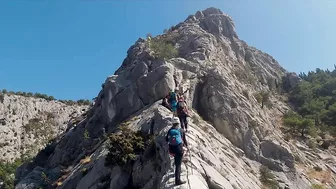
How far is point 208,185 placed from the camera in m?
14.2

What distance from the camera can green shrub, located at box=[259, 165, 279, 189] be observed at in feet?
71.8

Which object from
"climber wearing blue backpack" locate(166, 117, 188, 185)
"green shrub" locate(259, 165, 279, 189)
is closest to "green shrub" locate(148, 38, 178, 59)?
"green shrub" locate(259, 165, 279, 189)

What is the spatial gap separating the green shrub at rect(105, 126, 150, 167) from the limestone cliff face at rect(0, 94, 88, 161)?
55157 millimetres

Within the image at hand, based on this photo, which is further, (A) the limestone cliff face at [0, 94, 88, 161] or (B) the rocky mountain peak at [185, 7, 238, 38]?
(A) the limestone cliff face at [0, 94, 88, 161]

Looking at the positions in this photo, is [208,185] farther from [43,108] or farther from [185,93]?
[43,108]

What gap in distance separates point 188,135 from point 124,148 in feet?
12.9

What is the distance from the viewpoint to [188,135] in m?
18.2

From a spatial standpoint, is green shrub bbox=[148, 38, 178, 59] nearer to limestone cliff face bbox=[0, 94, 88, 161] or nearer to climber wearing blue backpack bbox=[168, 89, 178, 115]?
climber wearing blue backpack bbox=[168, 89, 178, 115]

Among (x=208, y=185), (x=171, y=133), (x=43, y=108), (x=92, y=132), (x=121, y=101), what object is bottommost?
(x=208, y=185)

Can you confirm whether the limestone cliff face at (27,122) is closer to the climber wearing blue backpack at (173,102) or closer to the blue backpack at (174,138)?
the climber wearing blue backpack at (173,102)

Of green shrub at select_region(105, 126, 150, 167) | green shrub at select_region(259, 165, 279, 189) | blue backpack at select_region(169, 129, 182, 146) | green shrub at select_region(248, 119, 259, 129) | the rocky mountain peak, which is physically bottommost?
green shrub at select_region(259, 165, 279, 189)

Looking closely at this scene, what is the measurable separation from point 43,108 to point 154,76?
217ft

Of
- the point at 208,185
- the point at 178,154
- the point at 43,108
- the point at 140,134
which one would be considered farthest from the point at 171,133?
the point at 43,108

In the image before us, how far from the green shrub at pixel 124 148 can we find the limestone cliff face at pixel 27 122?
55157 mm
